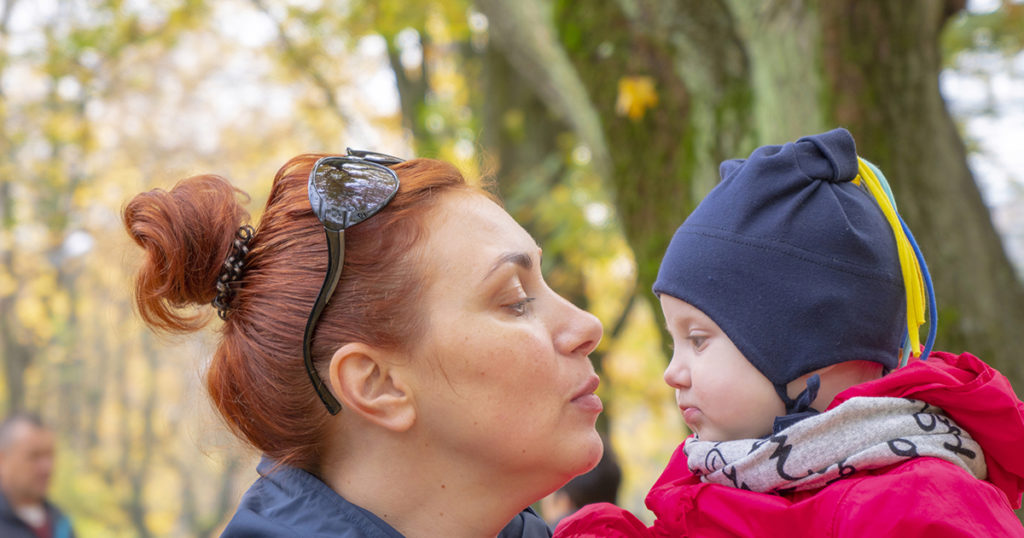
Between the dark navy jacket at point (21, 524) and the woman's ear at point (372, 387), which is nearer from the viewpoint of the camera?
the woman's ear at point (372, 387)

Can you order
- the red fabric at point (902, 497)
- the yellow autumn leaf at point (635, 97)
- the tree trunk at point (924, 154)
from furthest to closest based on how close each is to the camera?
the yellow autumn leaf at point (635, 97) → the tree trunk at point (924, 154) → the red fabric at point (902, 497)

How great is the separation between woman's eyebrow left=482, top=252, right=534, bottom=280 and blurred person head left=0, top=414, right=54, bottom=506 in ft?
17.5

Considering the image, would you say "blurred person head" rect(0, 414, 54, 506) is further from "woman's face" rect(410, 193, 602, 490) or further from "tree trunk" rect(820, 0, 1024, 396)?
"tree trunk" rect(820, 0, 1024, 396)

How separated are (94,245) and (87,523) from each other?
14.3m

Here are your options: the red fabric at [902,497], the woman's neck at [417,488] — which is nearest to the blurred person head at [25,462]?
the woman's neck at [417,488]

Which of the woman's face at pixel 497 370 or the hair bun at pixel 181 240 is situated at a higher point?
the hair bun at pixel 181 240

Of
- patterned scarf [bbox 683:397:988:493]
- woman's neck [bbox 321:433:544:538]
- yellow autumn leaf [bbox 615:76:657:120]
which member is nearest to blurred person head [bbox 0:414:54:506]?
yellow autumn leaf [bbox 615:76:657:120]

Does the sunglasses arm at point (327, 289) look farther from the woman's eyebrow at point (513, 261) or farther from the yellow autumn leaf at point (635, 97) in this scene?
the yellow autumn leaf at point (635, 97)

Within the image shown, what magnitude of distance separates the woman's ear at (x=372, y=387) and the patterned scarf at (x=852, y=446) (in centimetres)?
62

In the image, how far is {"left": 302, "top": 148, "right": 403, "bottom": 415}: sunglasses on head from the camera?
70.8 inches

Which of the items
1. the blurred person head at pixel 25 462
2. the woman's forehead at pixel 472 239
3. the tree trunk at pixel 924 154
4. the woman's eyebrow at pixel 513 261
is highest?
the woman's forehead at pixel 472 239

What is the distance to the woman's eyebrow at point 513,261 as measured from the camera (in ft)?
6.03

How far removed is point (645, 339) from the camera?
1198 cm

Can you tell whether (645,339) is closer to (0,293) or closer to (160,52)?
(160,52)
